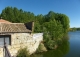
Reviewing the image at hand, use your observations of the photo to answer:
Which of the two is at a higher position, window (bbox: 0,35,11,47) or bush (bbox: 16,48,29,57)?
window (bbox: 0,35,11,47)

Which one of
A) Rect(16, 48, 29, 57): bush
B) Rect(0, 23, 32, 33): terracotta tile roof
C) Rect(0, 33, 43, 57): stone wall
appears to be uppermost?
Rect(0, 23, 32, 33): terracotta tile roof

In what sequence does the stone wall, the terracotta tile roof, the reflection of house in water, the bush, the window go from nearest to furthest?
the window, the reflection of house in water, the terracotta tile roof, the stone wall, the bush

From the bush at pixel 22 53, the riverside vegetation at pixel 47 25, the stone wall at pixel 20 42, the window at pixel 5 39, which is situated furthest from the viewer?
the riverside vegetation at pixel 47 25

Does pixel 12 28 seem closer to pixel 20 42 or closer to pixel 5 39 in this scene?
pixel 5 39

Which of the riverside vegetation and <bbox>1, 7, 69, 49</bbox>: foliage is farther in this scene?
<bbox>1, 7, 69, 49</bbox>: foliage

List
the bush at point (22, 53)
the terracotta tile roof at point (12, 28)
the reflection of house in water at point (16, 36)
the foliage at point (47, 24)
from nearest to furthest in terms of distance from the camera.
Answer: the reflection of house in water at point (16, 36) → the terracotta tile roof at point (12, 28) → the bush at point (22, 53) → the foliage at point (47, 24)

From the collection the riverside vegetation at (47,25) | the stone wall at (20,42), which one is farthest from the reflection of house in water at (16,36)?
the riverside vegetation at (47,25)

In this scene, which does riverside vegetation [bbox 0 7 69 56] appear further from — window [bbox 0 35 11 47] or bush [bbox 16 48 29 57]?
window [bbox 0 35 11 47]

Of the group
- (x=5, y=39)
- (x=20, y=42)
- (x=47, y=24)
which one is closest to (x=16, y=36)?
(x=20, y=42)

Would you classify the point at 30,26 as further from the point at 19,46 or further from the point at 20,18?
the point at 20,18

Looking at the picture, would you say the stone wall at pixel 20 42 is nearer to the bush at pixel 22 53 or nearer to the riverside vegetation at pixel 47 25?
the bush at pixel 22 53

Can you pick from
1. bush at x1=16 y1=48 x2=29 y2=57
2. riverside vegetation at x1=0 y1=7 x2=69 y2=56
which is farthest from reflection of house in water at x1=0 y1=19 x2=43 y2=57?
riverside vegetation at x1=0 y1=7 x2=69 y2=56

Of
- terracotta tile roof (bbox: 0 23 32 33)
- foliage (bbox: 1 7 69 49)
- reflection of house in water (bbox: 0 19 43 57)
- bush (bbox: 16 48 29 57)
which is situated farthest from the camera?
foliage (bbox: 1 7 69 49)

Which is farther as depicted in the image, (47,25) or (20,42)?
(47,25)
